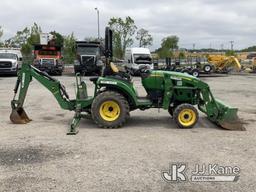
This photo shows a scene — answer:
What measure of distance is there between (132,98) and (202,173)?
4.07 m

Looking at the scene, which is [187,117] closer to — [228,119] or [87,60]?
[228,119]

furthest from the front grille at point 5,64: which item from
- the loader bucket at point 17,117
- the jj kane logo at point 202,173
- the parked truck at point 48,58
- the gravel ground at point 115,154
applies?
the jj kane logo at point 202,173

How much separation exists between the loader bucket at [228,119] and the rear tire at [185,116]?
657 mm

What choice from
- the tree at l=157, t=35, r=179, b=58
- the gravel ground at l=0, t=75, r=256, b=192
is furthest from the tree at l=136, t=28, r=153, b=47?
the gravel ground at l=0, t=75, r=256, b=192

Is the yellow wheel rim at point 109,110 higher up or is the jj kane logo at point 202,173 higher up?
the yellow wheel rim at point 109,110

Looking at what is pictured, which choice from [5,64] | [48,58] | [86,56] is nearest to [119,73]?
[5,64]

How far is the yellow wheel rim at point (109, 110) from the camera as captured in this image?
9.97m

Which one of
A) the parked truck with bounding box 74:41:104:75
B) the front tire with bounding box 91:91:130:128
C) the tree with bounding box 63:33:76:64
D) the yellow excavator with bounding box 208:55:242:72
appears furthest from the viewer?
the tree with bounding box 63:33:76:64

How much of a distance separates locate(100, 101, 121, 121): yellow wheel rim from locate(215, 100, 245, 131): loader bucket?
2514 mm

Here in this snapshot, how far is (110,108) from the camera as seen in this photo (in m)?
10.1

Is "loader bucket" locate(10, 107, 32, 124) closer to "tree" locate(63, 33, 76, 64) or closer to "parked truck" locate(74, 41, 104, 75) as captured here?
"parked truck" locate(74, 41, 104, 75)

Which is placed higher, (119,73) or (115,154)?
(119,73)

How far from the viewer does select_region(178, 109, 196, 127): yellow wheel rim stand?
32.8 feet

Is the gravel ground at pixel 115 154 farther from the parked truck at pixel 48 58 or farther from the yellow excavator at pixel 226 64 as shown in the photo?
the yellow excavator at pixel 226 64
